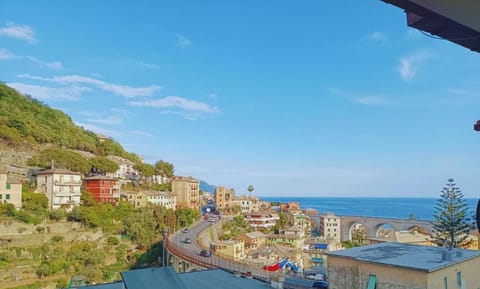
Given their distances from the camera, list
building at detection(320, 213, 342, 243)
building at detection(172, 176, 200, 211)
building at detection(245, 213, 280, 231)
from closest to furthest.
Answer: building at detection(172, 176, 200, 211) < building at detection(245, 213, 280, 231) < building at detection(320, 213, 342, 243)

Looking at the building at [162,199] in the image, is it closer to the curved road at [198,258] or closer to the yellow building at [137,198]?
the yellow building at [137,198]

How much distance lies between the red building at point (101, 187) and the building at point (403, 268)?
21672mm

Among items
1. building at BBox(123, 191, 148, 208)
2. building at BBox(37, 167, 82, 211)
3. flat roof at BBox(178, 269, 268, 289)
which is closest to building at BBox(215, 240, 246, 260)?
building at BBox(123, 191, 148, 208)

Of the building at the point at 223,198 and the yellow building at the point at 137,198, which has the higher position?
the yellow building at the point at 137,198

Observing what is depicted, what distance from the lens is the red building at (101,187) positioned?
25.3m

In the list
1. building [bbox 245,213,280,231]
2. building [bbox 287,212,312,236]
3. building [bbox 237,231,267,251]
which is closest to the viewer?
building [bbox 237,231,267,251]

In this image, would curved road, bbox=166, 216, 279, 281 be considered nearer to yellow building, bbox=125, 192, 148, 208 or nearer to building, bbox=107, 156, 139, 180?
yellow building, bbox=125, 192, 148, 208

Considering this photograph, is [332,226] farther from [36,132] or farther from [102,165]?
[36,132]

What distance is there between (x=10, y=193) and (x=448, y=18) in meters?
23.4

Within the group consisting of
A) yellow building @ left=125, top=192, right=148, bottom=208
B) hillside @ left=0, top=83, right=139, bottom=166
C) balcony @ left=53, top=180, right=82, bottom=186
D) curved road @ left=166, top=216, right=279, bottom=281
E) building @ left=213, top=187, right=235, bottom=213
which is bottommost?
curved road @ left=166, top=216, right=279, bottom=281

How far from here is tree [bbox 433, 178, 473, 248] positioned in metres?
15.1

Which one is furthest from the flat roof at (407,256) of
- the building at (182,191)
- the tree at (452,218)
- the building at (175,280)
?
the building at (182,191)

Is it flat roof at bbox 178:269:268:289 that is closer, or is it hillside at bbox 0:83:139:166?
flat roof at bbox 178:269:268:289

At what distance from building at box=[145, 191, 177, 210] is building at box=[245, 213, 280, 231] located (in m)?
8.03
